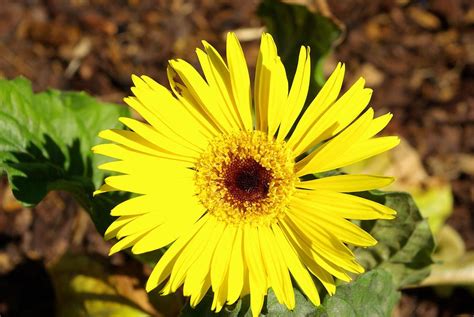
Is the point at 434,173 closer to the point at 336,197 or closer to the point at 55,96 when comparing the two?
the point at 336,197

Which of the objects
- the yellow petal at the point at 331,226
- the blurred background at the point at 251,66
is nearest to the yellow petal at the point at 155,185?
the yellow petal at the point at 331,226

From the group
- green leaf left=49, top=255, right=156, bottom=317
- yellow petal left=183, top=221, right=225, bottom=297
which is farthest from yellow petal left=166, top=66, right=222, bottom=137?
green leaf left=49, top=255, right=156, bottom=317

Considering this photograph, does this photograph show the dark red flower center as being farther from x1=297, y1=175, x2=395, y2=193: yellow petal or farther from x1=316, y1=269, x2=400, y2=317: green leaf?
x1=316, y1=269, x2=400, y2=317: green leaf

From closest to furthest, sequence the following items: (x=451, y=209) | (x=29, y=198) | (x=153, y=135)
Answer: (x=153, y=135) → (x=29, y=198) → (x=451, y=209)

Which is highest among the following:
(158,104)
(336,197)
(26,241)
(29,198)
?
(158,104)

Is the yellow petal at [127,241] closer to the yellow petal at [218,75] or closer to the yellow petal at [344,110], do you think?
the yellow petal at [218,75]

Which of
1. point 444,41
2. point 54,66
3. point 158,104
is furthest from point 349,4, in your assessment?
point 158,104

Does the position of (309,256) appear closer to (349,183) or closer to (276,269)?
(276,269)
